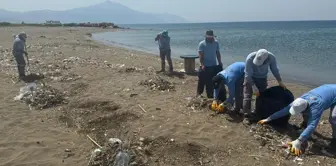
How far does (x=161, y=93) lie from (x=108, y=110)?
69.5 inches

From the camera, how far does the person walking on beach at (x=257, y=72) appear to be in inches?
243

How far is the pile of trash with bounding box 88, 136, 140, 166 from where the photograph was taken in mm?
4730

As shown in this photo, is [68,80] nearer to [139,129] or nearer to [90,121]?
[90,121]

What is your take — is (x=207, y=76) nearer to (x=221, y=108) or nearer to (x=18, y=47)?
(x=221, y=108)

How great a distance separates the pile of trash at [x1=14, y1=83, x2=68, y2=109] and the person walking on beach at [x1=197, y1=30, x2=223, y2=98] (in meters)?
3.28

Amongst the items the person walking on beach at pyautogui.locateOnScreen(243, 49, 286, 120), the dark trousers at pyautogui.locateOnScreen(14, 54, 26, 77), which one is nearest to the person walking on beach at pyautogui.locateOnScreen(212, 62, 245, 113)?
the person walking on beach at pyautogui.locateOnScreen(243, 49, 286, 120)

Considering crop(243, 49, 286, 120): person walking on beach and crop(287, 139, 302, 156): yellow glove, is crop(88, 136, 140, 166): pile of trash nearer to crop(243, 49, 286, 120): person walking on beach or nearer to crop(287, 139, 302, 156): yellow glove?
crop(287, 139, 302, 156): yellow glove

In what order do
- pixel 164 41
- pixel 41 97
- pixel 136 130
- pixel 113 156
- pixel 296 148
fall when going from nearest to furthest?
pixel 113 156 → pixel 296 148 → pixel 136 130 → pixel 41 97 → pixel 164 41

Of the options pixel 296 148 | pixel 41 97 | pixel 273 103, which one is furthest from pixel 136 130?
→ pixel 41 97

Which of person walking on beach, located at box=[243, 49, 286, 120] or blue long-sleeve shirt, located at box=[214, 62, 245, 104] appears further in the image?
blue long-sleeve shirt, located at box=[214, 62, 245, 104]

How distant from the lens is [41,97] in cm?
820

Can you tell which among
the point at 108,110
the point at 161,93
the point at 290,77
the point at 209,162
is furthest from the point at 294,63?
the point at 209,162

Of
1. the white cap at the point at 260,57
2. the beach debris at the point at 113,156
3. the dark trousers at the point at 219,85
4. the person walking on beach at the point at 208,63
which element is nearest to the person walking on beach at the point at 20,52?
the person walking on beach at the point at 208,63

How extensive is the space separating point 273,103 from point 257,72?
68 centimetres
